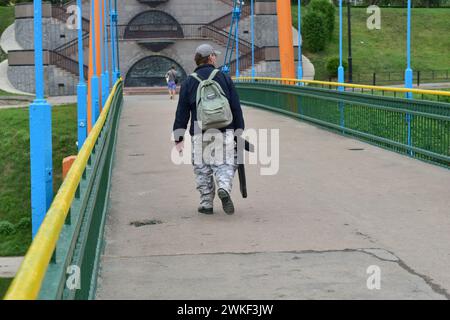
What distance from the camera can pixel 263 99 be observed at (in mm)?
33250

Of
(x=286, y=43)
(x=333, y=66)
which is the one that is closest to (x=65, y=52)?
(x=333, y=66)

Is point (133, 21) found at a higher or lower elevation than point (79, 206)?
higher

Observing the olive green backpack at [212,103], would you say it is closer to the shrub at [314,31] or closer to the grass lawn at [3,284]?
the grass lawn at [3,284]

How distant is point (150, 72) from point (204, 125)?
64751mm

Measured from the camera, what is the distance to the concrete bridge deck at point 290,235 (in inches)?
288

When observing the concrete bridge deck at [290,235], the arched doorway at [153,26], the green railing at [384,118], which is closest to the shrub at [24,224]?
the green railing at [384,118]

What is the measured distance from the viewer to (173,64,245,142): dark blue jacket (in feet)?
34.1

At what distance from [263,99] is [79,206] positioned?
26.4 m

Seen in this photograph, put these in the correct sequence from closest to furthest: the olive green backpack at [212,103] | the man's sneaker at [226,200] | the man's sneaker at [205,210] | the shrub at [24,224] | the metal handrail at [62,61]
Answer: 1. the olive green backpack at [212,103]
2. the man's sneaker at [226,200]
3. the man's sneaker at [205,210]
4. the shrub at [24,224]
5. the metal handrail at [62,61]

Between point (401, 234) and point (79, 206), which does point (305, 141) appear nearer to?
point (401, 234)

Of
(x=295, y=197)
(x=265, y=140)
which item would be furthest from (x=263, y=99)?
(x=295, y=197)

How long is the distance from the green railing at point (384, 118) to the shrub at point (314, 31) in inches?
1881

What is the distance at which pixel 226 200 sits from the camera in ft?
34.5

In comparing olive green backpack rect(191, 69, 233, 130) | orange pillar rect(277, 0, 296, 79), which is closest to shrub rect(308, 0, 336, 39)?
orange pillar rect(277, 0, 296, 79)
